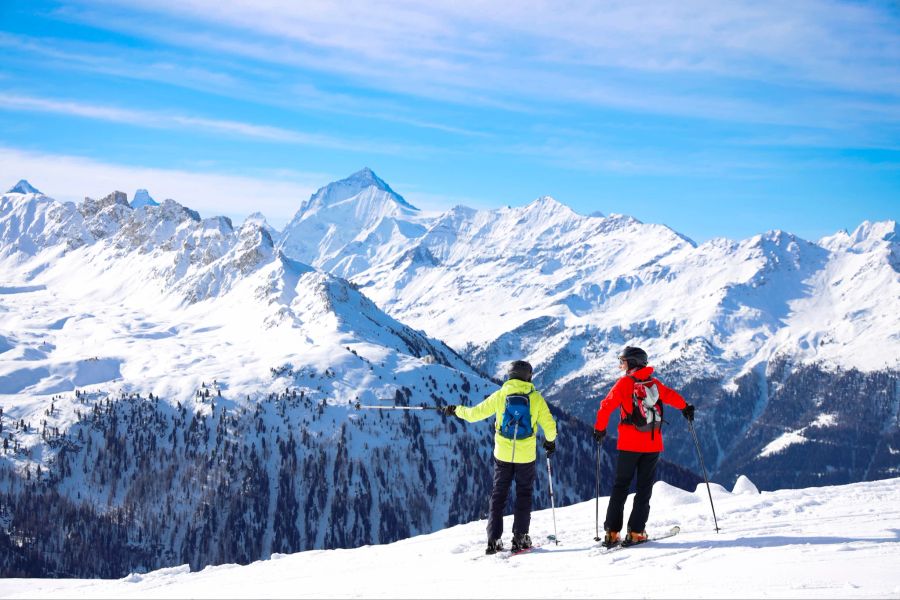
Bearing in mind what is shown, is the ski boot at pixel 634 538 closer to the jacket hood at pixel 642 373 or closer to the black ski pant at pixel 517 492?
the black ski pant at pixel 517 492

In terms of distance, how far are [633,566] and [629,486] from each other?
2.43 meters

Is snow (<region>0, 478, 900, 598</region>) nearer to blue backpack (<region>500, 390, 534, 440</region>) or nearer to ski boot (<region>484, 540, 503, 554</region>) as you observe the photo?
ski boot (<region>484, 540, 503, 554</region>)

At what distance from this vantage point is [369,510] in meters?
186

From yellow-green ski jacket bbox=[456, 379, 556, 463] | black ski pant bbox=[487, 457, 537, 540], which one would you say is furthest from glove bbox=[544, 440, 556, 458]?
black ski pant bbox=[487, 457, 537, 540]

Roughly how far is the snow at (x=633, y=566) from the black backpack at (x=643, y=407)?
264 cm

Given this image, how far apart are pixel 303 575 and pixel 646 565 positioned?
7.40 meters

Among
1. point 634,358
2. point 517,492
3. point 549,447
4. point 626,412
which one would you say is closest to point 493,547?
point 517,492

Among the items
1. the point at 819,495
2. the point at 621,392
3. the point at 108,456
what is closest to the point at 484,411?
the point at 621,392

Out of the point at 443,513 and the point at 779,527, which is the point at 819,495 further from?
the point at 443,513

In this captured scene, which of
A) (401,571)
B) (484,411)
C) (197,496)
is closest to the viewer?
(401,571)

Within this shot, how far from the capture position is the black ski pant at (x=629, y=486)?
1781 cm

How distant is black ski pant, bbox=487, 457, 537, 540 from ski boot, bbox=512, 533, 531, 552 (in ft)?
0.37

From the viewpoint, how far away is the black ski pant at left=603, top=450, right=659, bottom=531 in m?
17.8

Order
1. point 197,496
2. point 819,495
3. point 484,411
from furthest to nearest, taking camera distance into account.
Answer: point 197,496 < point 819,495 < point 484,411
